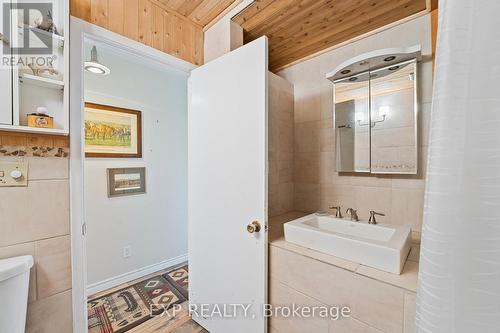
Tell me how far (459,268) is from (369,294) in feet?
1.86

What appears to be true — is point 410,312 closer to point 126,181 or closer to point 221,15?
point 221,15

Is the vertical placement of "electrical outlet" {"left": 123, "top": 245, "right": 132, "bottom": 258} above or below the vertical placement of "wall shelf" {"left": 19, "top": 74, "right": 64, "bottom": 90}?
below

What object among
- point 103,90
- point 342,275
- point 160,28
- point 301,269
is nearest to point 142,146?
point 103,90

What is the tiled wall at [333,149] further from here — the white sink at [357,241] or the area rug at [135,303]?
the area rug at [135,303]

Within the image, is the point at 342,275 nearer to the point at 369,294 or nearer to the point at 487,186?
the point at 369,294

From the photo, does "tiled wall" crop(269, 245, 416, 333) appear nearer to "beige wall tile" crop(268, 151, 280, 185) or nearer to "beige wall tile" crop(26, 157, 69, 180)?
"beige wall tile" crop(268, 151, 280, 185)

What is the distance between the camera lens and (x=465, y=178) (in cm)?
42

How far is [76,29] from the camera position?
112 centimetres

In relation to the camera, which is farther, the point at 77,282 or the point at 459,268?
the point at 77,282

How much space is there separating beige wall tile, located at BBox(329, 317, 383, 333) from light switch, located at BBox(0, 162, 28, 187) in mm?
1622

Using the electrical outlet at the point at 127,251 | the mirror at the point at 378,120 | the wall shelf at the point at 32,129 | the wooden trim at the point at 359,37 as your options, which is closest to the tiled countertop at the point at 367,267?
the mirror at the point at 378,120

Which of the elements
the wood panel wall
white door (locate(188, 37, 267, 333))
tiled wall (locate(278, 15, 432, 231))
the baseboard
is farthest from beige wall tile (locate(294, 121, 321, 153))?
the baseboard

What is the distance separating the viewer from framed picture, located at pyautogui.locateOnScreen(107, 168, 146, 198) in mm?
2072

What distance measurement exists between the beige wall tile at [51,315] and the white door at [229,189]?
748 millimetres
